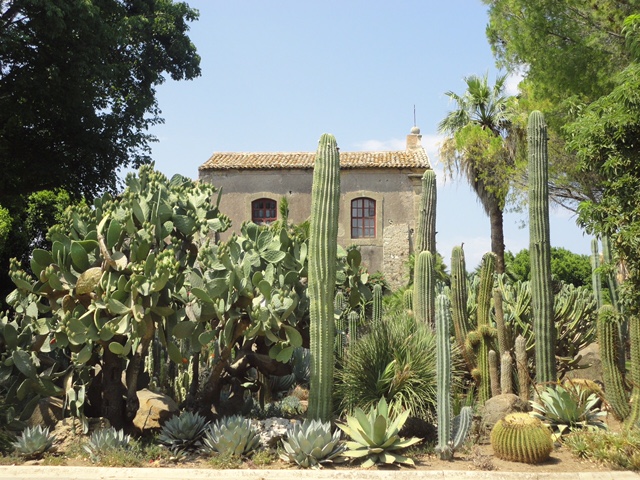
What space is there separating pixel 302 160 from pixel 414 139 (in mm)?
4428

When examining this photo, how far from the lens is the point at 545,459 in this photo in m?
7.97

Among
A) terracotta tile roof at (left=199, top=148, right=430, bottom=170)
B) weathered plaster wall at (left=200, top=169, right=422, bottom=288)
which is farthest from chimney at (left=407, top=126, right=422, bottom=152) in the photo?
weathered plaster wall at (left=200, top=169, right=422, bottom=288)

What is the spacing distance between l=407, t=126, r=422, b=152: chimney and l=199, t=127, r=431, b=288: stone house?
5.01ft

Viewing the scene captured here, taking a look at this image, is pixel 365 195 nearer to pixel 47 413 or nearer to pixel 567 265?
pixel 567 265

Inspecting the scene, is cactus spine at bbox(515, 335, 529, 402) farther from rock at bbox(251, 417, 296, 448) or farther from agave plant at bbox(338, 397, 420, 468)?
rock at bbox(251, 417, 296, 448)

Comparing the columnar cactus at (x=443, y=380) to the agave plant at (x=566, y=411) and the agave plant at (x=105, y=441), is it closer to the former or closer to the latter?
the agave plant at (x=566, y=411)

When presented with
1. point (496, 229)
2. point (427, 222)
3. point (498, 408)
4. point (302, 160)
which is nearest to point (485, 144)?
point (496, 229)

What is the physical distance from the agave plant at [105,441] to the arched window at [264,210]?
660 inches

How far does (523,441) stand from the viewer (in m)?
7.82

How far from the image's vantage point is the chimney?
26250 mm

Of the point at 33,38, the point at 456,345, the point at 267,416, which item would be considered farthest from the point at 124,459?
the point at 33,38

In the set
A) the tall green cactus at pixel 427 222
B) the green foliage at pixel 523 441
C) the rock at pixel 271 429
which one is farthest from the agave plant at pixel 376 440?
the tall green cactus at pixel 427 222

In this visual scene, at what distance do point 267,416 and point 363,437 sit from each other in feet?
5.90

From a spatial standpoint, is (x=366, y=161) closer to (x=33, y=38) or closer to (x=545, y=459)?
(x=33, y=38)
